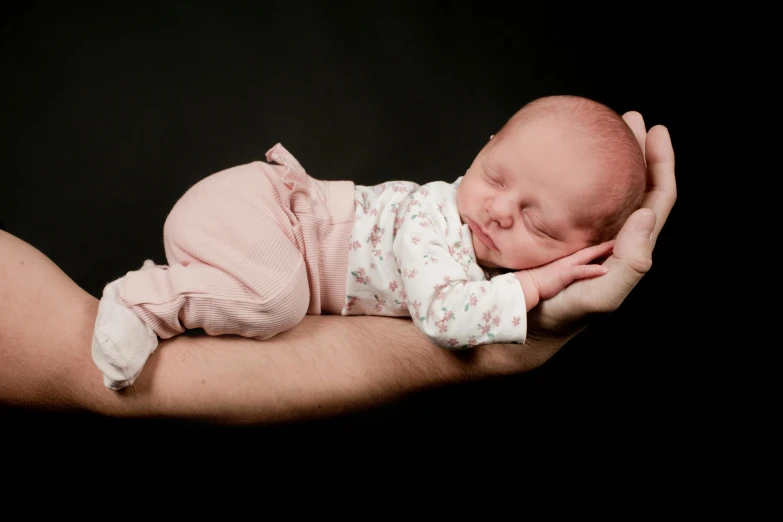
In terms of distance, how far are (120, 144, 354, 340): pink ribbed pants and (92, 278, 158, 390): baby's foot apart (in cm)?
2

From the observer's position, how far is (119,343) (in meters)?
0.98

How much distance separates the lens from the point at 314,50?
2.01 m

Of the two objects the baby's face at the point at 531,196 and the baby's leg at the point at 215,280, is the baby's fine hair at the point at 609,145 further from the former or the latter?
the baby's leg at the point at 215,280

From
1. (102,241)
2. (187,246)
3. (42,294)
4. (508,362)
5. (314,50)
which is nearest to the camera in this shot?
(42,294)

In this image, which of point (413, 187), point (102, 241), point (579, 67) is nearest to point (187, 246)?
point (413, 187)

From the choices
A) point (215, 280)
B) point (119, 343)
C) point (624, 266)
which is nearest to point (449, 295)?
point (624, 266)

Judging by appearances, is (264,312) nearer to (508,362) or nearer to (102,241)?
(508,362)

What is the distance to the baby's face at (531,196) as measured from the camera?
109 centimetres

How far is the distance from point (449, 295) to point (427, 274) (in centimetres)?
5

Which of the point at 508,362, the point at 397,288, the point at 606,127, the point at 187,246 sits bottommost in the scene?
the point at 508,362

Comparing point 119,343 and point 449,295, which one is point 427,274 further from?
point 119,343

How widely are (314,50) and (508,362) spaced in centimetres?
116

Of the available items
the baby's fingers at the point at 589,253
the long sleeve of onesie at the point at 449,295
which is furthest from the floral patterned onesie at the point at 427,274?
the baby's fingers at the point at 589,253

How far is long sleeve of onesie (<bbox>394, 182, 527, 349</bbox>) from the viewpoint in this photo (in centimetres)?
106
